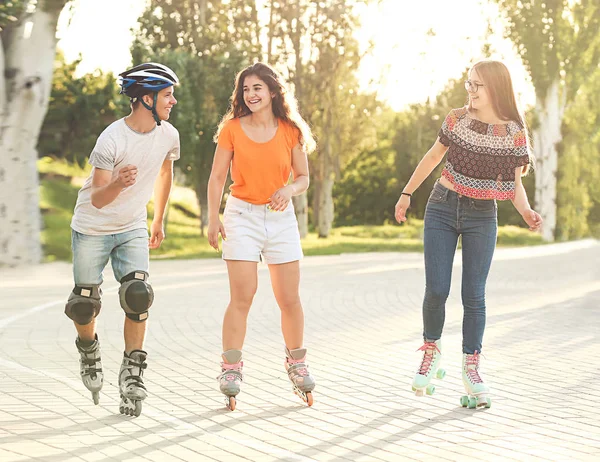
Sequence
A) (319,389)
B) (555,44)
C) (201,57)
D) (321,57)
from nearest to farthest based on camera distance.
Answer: (319,389), (555,44), (321,57), (201,57)

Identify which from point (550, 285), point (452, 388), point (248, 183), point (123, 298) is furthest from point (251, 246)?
point (550, 285)

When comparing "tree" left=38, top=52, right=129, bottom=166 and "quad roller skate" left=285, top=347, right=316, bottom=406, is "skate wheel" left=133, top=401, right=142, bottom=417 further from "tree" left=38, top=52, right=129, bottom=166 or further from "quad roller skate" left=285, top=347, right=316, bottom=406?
"tree" left=38, top=52, right=129, bottom=166

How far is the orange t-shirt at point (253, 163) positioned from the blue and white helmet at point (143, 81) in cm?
49

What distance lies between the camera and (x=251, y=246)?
6508 mm

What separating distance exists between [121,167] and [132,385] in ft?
3.74

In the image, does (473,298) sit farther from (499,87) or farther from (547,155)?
(547,155)

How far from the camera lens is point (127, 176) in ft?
19.3

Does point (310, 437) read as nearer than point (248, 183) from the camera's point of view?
Yes

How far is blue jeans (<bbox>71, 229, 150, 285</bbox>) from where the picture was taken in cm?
627

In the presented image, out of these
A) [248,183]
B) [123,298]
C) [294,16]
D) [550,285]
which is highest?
[294,16]

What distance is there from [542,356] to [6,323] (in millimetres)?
4877

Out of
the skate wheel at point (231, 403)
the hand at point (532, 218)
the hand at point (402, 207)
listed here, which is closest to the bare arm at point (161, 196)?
the skate wheel at point (231, 403)

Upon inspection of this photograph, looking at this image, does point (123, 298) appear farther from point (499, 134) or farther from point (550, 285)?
point (550, 285)

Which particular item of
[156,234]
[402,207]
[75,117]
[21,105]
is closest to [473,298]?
[402,207]
